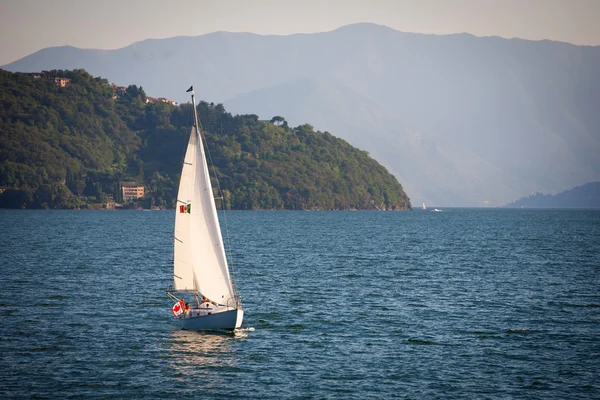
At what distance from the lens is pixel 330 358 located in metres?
45.1

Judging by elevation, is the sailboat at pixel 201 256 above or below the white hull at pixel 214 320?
above

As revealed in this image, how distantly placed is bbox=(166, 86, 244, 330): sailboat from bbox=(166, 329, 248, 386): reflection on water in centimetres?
92

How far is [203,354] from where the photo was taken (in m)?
45.4

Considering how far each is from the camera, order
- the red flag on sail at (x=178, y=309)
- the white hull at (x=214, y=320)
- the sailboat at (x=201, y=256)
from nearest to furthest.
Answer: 1. the sailboat at (x=201, y=256)
2. the white hull at (x=214, y=320)
3. the red flag on sail at (x=178, y=309)

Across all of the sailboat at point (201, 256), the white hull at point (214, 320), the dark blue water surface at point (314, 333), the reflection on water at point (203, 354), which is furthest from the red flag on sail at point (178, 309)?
the dark blue water surface at point (314, 333)

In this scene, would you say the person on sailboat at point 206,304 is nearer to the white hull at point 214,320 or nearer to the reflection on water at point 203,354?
the white hull at point 214,320

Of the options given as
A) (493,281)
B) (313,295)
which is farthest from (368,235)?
(313,295)

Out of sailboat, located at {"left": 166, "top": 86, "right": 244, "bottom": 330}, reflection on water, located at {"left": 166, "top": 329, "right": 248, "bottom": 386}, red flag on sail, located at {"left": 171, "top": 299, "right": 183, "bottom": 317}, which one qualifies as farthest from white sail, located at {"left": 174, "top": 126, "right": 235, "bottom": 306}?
reflection on water, located at {"left": 166, "top": 329, "right": 248, "bottom": 386}

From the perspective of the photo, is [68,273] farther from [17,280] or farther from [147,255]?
[147,255]

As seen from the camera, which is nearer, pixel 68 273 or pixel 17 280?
pixel 17 280

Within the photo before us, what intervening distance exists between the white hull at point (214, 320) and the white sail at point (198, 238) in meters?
1.09

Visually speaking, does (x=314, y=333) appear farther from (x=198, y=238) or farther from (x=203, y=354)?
(x=198, y=238)

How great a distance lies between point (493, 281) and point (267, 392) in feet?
158

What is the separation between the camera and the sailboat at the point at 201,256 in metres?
48.2
